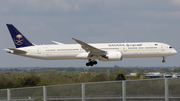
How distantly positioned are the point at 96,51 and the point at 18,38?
1554cm

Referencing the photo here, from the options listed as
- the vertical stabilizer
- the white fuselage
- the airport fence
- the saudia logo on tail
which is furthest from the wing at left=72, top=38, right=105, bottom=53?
the airport fence

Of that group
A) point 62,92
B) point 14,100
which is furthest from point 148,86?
point 14,100

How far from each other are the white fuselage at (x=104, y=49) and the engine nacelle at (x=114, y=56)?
102 cm

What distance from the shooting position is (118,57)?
38188 millimetres

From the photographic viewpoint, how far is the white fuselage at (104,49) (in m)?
39.2

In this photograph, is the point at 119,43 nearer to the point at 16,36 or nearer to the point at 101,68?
the point at 101,68

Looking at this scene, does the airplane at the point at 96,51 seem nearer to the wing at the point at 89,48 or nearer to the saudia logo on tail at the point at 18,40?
the wing at the point at 89,48

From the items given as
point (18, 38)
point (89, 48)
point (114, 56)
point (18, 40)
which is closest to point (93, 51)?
point (89, 48)

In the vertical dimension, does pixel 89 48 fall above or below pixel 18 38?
below

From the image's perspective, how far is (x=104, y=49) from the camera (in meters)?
40.7

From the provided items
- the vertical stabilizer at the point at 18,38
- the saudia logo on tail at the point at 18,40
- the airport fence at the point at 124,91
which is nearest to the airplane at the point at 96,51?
the vertical stabilizer at the point at 18,38

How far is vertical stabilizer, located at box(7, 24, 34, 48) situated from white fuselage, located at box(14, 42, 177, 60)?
2523mm

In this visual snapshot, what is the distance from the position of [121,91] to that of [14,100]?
18.0 feet

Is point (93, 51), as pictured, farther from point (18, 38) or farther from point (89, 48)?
point (18, 38)
